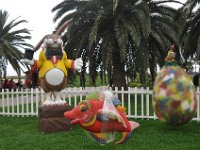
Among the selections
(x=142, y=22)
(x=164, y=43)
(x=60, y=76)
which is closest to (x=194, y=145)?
(x=60, y=76)

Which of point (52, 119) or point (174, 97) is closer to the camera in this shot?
point (174, 97)

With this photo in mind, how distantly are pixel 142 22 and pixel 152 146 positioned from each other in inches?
192

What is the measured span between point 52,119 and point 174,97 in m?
3.81

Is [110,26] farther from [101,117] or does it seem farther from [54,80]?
[101,117]

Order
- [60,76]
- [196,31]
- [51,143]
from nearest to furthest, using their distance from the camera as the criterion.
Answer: [51,143] < [60,76] < [196,31]

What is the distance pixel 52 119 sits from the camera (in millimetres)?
7980

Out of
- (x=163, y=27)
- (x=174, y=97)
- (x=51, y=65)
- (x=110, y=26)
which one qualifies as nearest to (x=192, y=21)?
(x=163, y=27)

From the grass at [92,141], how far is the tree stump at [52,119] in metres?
0.18

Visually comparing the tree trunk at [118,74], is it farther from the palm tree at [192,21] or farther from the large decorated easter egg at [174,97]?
the large decorated easter egg at [174,97]

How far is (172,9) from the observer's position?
41.5 feet

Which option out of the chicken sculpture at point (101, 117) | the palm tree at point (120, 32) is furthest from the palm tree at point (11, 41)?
the chicken sculpture at point (101, 117)

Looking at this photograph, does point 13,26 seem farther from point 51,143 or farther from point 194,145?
point 194,145

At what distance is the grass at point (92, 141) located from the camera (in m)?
6.51

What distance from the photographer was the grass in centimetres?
651
